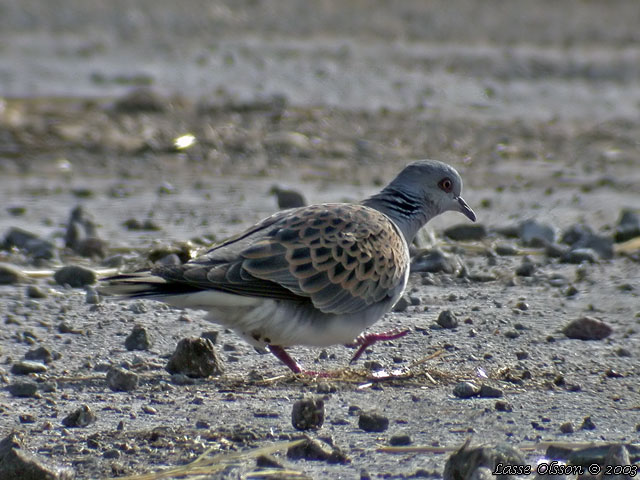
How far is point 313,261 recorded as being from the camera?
16.3 feet

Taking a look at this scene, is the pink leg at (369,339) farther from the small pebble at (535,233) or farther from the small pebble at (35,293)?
the small pebble at (535,233)

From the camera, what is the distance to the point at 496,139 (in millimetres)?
11586

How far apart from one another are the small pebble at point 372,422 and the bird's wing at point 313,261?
2.42ft

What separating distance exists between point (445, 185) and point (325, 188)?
3362 mm

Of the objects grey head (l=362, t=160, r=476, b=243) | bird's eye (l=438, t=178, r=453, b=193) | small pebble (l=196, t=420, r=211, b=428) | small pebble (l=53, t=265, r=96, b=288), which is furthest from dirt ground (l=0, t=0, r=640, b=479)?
bird's eye (l=438, t=178, r=453, b=193)

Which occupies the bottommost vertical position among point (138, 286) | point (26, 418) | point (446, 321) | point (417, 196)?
point (26, 418)

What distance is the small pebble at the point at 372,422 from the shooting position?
14.0ft

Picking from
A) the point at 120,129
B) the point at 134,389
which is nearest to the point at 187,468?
the point at 134,389

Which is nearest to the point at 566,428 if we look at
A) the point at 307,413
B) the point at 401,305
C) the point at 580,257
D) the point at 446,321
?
the point at 307,413

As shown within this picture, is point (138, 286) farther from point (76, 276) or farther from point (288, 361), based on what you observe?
point (76, 276)

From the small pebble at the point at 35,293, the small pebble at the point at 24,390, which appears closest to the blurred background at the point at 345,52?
the small pebble at the point at 35,293

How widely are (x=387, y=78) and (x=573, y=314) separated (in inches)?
351

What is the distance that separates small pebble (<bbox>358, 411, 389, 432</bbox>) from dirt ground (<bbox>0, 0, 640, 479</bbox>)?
0.09 feet

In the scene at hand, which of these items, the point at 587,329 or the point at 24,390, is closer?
the point at 24,390
